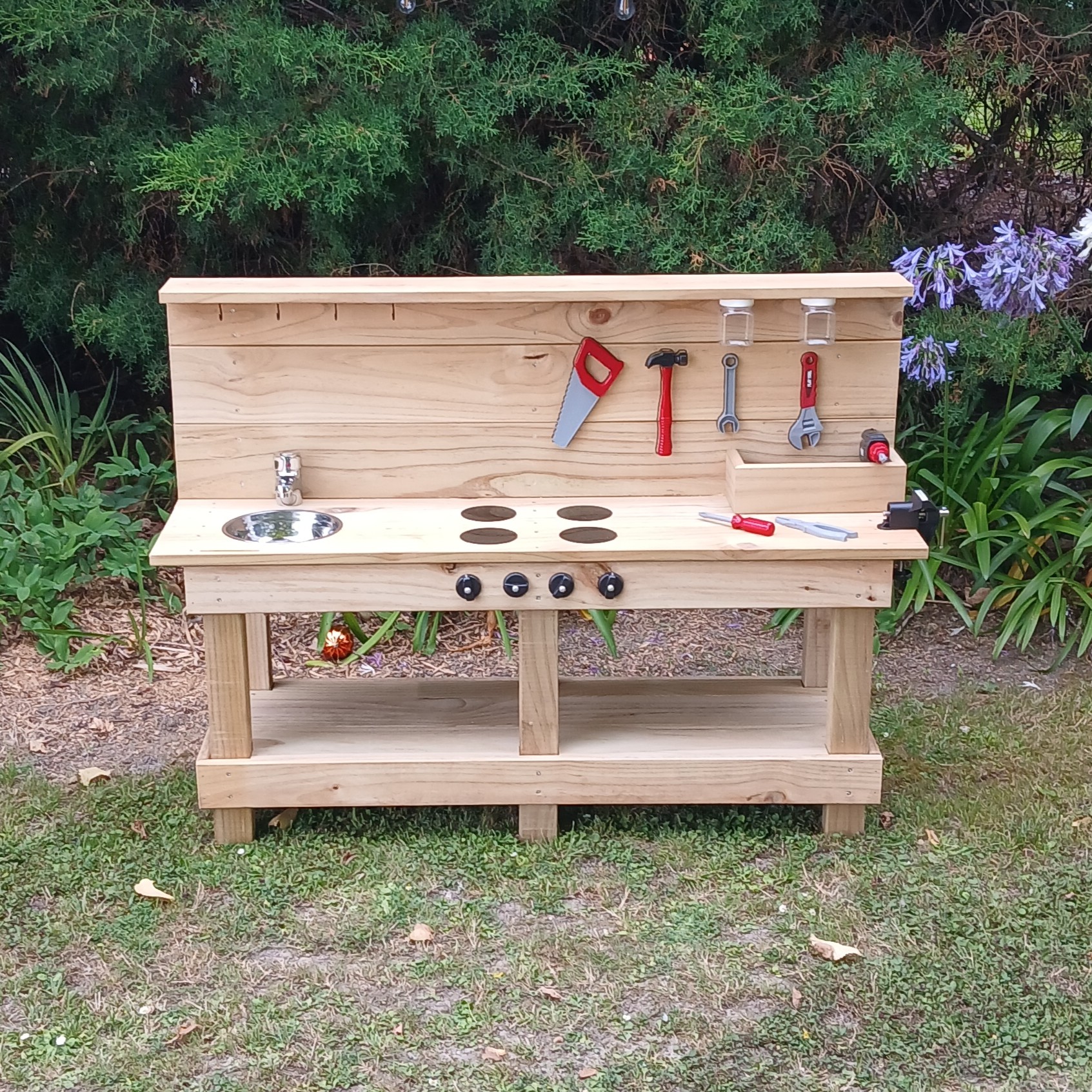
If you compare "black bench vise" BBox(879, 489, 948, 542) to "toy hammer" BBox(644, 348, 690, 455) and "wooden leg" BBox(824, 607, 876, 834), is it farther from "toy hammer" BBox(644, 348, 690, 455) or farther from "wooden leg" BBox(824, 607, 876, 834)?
"toy hammer" BBox(644, 348, 690, 455)

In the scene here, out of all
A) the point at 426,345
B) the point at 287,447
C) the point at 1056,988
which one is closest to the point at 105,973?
the point at 287,447

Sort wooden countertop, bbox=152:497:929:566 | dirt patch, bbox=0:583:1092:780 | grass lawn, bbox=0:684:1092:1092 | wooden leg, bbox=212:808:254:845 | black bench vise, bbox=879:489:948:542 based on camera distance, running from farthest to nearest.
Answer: dirt patch, bbox=0:583:1092:780
wooden leg, bbox=212:808:254:845
black bench vise, bbox=879:489:948:542
wooden countertop, bbox=152:497:929:566
grass lawn, bbox=0:684:1092:1092

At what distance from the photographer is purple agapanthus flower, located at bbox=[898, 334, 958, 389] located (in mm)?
4508

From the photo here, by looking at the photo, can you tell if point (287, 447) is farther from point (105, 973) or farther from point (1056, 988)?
point (1056, 988)

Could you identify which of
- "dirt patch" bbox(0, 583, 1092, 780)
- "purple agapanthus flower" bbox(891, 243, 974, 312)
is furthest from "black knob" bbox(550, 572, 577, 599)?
"purple agapanthus flower" bbox(891, 243, 974, 312)

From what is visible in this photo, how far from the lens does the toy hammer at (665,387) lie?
143 inches

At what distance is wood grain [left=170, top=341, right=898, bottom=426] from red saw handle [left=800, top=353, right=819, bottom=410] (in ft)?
0.06

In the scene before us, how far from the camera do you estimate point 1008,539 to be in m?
4.83

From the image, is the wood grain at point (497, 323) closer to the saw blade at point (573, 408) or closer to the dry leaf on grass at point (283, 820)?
the saw blade at point (573, 408)

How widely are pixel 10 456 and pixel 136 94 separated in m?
1.48

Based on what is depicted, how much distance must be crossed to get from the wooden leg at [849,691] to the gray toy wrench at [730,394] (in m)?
0.55

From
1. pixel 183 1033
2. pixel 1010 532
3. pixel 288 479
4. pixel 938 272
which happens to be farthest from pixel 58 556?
pixel 1010 532

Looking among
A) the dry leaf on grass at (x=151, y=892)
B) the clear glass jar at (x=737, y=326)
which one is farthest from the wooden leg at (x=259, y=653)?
the clear glass jar at (x=737, y=326)

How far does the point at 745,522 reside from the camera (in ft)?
11.4
